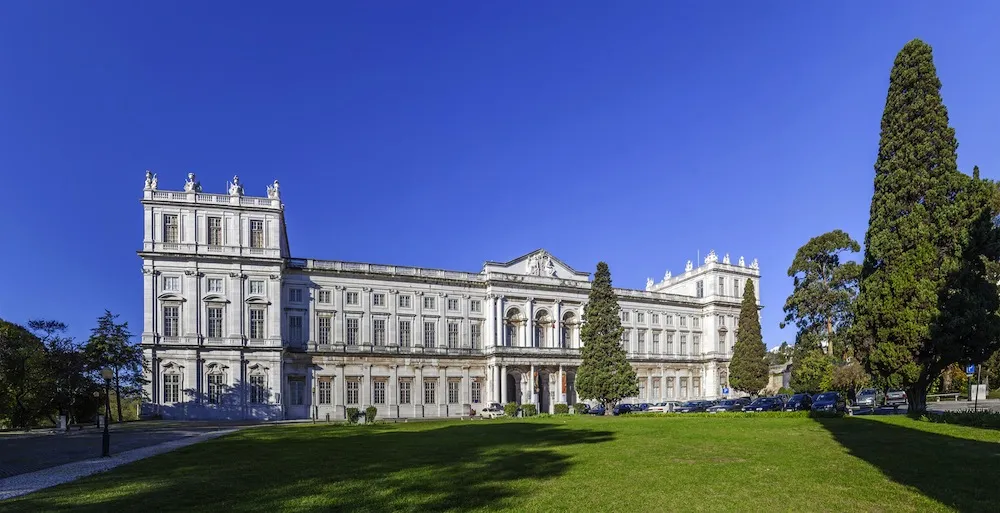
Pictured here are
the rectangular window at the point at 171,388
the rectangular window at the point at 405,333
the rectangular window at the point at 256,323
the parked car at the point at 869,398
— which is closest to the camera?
the parked car at the point at 869,398

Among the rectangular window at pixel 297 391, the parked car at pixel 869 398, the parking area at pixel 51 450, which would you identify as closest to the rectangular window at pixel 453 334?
the rectangular window at pixel 297 391

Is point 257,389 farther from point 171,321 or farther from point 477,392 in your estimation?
point 477,392

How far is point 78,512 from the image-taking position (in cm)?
1086

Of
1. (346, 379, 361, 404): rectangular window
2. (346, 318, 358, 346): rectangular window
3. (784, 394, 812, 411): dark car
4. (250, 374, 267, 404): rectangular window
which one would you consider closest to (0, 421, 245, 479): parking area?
(250, 374, 267, 404): rectangular window

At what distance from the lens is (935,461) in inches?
546

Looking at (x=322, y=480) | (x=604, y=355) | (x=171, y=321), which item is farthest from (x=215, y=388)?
(x=322, y=480)

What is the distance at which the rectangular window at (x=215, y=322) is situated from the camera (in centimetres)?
5422

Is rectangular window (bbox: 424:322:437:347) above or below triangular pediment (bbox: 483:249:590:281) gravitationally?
below

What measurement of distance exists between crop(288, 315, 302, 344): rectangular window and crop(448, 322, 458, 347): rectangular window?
15.6 m

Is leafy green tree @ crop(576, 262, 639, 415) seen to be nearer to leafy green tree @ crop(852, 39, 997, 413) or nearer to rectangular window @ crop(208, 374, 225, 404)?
leafy green tree @ crop(852, 39, 997, 413)

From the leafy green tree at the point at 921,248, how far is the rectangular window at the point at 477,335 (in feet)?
144

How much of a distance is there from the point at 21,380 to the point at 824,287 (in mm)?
64767

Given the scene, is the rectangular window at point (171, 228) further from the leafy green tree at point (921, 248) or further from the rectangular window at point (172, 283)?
the leafy green tree at point (921, 248)

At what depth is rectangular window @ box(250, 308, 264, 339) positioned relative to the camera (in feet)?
183
